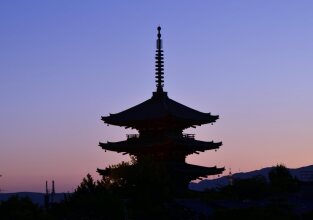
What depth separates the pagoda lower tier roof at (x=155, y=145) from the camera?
69938 millimetres

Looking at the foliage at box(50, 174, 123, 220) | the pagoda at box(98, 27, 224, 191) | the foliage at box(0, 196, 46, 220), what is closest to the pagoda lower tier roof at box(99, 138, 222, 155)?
the pagoda at box(98, 27, 224, 191)

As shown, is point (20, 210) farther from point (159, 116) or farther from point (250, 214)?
point (159, 116)

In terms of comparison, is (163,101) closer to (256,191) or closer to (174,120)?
(174,120)

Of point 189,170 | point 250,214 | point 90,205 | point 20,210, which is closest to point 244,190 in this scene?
point 189,170

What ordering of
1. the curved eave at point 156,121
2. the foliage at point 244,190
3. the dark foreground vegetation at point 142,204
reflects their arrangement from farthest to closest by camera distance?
1. the curved eave at point 156,121
2. the foliage at point 244,190
3. the dark foreground vegetation at point 142,204

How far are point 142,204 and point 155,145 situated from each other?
13.8 metres

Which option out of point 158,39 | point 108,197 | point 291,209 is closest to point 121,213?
point 108,197

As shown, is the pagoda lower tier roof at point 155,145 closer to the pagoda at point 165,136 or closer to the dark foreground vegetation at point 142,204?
the pagoda at point 165,136

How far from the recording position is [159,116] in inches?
2761

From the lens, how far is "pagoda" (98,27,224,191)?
70.2m

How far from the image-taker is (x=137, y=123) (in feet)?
236

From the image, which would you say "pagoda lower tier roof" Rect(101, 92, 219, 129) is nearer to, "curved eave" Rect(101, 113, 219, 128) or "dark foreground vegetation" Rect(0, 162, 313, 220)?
"curved eave" Rect(101, 113, 219, 128)

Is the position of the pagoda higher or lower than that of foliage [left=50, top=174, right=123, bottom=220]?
higher

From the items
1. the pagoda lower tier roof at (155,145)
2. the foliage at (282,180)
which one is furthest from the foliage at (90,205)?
the foliage at (282,180)
